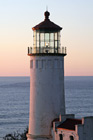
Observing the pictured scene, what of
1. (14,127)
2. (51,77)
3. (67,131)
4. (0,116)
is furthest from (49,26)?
(0,116)

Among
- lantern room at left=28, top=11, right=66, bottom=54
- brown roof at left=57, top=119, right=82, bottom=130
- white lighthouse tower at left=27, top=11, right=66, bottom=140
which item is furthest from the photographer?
lantern room at left=28, top=11, right=66, bottom=54

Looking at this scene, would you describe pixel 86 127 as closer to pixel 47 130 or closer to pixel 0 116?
pixel 47 130

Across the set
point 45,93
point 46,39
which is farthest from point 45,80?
point 46,39

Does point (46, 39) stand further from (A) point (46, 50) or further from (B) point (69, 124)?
(B) point (69, 124)

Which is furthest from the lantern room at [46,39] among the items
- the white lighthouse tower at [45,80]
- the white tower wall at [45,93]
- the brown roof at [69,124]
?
the brown roof at [69,124]

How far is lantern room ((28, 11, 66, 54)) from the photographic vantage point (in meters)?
28.2

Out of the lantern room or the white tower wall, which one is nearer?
the white tower wall

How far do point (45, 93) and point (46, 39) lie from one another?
12.7 feet

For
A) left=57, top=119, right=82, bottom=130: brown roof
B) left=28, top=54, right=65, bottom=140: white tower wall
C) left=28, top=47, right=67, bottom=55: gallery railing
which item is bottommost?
left=57, top=119, right=82, bottom=130: brown roof

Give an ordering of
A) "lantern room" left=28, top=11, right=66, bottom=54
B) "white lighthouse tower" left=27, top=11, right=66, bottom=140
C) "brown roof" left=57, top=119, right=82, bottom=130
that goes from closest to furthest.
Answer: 1. "brown roof" left=57, top=119, right=82, bottom=130
2. "white lighthouse tower" left=27, top=11, right=66, bottom=140
3. "lantern room" left=28, top=11, right=66, bottom=54

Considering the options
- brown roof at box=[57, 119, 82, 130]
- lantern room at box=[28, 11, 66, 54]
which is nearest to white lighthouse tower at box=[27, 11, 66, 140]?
lantern room at box=[28, 11, 66, 54]

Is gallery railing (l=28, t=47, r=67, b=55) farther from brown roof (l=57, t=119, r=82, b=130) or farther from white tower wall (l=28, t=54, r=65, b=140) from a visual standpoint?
brown roof (l=57, t=119, r=82, b=130)

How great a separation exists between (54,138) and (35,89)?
3719 millimetres

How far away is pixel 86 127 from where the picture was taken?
2544 cm
